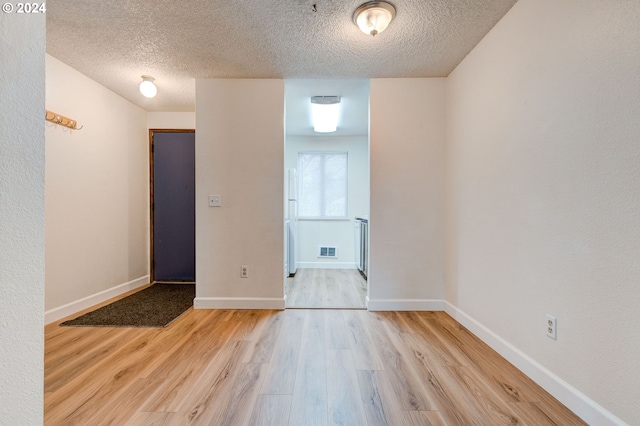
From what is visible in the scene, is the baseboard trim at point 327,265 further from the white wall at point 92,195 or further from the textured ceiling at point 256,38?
the textured ceiling at point 256,38

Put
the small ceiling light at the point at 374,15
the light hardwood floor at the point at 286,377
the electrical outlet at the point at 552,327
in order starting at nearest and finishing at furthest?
1. the light hardwood floor at the point at 286,377
2. the electrical outlet at the point at 552,327
3. the small ceiling light at the point at 374,15

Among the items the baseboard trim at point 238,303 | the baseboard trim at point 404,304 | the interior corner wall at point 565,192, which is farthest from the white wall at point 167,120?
the interior corner wall at point 565,192

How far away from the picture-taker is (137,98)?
3312 millimetres

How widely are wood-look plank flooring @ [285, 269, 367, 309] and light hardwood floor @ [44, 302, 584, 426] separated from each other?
52 cm

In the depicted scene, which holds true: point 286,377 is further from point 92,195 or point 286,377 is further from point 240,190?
point 92,195

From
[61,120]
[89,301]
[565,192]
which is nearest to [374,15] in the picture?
[565,192]

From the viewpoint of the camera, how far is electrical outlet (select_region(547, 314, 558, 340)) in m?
1.42

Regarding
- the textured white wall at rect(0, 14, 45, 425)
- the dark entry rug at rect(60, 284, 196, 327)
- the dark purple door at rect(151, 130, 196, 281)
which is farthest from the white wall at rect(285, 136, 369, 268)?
the textured white wall at rect(0, 14, 45, 425)

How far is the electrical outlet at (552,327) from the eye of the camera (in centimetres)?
142

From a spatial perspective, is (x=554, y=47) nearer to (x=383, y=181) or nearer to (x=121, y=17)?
(x=383, y=181)

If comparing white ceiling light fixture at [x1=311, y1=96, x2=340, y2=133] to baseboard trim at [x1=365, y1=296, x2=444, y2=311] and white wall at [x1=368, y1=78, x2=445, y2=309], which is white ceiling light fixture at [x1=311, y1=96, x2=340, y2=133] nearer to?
white wall at [x1=368, y1=78, x2=445, y2=309]

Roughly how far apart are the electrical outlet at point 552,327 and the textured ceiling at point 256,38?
187 cm

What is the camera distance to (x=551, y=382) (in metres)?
1.43

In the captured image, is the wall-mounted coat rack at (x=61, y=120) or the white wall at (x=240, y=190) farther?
the white wall at (x=240, y=190)
